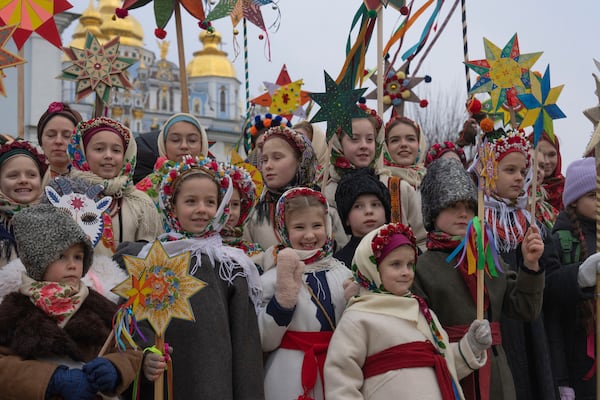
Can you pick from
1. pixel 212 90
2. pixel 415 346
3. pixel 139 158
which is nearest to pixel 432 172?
pixel 415 346

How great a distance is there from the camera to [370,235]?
4207 mm

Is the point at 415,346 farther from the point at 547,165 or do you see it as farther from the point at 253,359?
the point at 547,165

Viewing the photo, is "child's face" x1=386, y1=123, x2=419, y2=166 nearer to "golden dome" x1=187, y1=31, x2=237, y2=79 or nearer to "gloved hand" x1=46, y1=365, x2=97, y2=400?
"gloved hand" x1=46, y1=365, x2=97, y2=400

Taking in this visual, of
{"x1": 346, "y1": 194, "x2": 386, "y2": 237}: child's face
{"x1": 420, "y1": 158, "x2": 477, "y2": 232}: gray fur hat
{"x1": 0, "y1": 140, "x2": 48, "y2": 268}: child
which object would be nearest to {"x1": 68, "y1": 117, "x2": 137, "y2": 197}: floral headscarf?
{"x1": 0, "y1": 140, "x2": 48, "y2": 268}: child

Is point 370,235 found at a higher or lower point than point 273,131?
lower

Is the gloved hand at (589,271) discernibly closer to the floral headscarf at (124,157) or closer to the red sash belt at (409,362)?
the red sash belt at (409,362)

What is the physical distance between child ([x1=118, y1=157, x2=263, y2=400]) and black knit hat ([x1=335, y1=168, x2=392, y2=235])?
888 mm

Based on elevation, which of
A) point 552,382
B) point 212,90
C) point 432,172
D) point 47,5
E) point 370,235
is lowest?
point 552,382

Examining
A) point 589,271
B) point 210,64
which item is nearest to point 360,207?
point 589,271

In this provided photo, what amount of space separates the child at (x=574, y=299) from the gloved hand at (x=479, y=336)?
1.17m

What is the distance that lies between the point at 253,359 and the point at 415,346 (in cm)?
77

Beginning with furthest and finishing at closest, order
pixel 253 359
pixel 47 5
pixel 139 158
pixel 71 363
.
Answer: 1. pixel 139 158
2. pixel 47 5
3. pixel 253 359
4. pixel 71 363

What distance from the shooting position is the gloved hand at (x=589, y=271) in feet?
16.2

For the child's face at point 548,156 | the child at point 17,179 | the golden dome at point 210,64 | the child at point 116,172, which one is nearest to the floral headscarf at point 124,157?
the child at point 116,172
